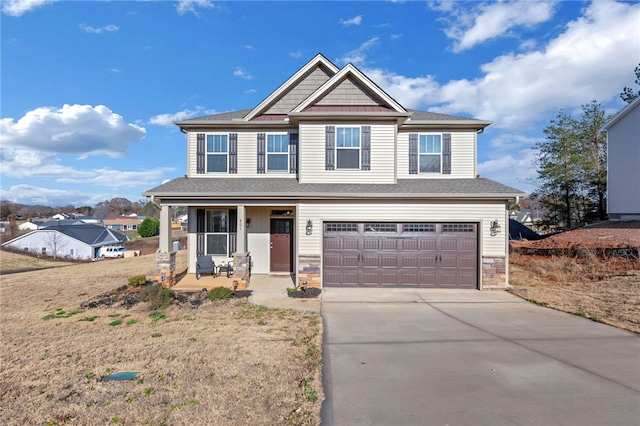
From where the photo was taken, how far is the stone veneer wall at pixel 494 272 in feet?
34.9

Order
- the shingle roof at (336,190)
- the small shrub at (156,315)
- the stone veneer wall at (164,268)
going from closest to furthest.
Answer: the small shrub at (156,315) → the shingle roof at (336,190) → the stone veneer wall at (164,268)

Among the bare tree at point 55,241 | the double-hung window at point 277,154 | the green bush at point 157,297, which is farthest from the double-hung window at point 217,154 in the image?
the bare tree at point 55,241

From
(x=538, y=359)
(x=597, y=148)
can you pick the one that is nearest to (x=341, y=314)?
(x=538, y=359)

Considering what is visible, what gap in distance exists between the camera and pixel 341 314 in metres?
8.08

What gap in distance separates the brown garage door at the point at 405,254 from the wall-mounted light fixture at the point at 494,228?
18.6 inches

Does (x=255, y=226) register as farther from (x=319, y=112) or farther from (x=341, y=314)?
(x=341, y=314)

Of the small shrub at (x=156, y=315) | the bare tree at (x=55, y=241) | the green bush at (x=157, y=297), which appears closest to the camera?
the small shrub at (x=156, y=315)

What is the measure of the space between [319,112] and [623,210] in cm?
1886

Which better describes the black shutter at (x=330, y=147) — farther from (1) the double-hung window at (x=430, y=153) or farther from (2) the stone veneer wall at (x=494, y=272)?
(2) the stone veneer wall at (x=494, y=272)

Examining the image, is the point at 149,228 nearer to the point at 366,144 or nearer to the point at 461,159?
the point at 366,144

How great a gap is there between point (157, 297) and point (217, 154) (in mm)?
5863

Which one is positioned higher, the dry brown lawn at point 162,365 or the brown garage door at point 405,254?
the brown garage door at point 405,254

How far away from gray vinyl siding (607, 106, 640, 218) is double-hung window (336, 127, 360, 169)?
16820mm

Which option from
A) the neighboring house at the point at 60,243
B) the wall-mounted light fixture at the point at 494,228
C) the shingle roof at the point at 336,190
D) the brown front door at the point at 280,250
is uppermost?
the shingle roof at the point at 336,190
